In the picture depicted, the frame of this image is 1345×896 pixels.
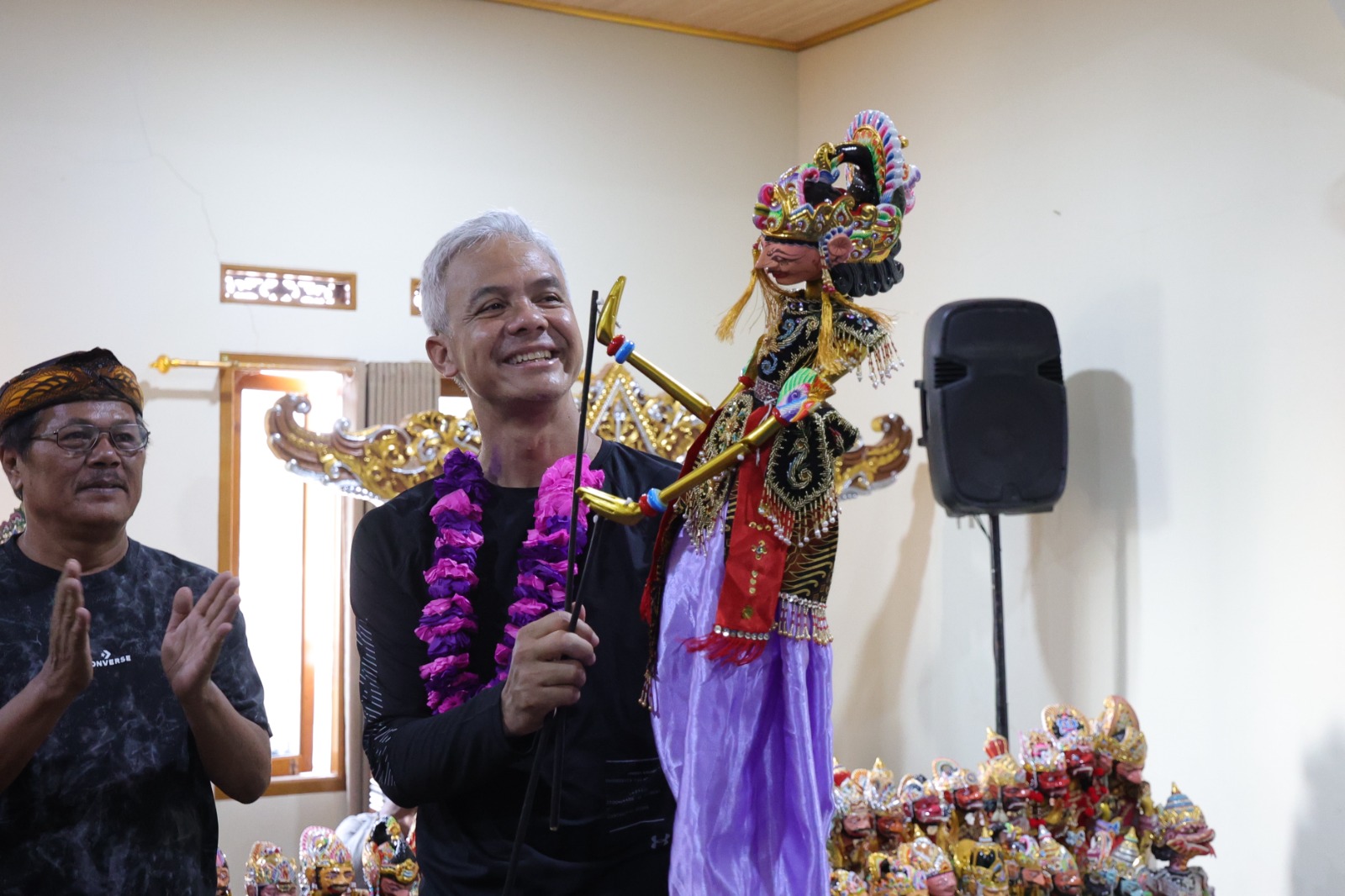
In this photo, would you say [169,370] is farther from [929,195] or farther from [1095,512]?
[1095,512]

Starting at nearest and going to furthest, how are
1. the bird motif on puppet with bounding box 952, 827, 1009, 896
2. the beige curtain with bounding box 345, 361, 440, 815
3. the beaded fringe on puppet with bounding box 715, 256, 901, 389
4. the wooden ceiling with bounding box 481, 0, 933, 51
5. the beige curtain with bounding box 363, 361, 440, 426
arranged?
1. the beaded fringe on puppet with bounding box 715, 256, 901, 389
2. the bird motif on puppet with bounding box 952, 827, 1009, 896
3. the beige curtain with bounding box 345, 361, 440, 815
4. the beige curtain with bounding box 363, 361, 440, 426
5. the wooden ceiling with bounding box 481, 0, 933, 51

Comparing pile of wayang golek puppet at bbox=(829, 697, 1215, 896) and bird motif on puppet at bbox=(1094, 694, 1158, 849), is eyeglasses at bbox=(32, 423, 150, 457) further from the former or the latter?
bird motif on puppet at bbox=(1094, 694, 1158, 849)

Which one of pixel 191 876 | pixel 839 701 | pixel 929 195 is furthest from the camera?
pixel 839 701

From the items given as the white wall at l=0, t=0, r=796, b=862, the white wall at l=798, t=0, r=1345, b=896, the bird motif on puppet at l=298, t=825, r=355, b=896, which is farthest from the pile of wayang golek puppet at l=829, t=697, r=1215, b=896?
the white wall at l=0, t=0, r=796, b=862

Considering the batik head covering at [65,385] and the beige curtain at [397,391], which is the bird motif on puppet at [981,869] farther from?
the beige curtain at [397,391]

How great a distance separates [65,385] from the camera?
1800 millimetres

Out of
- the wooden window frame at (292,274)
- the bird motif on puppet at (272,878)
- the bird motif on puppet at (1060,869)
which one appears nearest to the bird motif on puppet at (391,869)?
the bird motif on puppet at (272,878)

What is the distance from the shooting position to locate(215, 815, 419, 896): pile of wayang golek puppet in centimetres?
262

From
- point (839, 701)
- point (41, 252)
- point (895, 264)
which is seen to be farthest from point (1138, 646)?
point (41, 252)

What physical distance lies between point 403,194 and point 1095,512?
2.78 m

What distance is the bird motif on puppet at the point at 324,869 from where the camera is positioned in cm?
265

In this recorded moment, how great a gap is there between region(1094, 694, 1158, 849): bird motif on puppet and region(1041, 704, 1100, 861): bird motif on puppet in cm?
4

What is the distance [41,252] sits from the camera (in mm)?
4523

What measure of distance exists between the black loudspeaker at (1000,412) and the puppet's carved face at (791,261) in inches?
103
